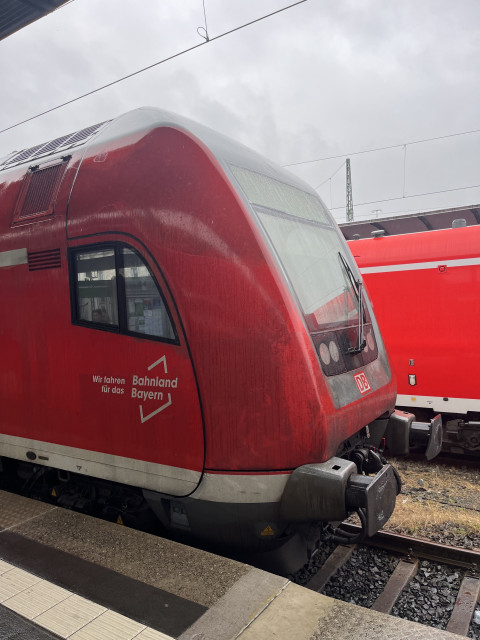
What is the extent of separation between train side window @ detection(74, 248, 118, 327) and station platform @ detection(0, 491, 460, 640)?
1.44m

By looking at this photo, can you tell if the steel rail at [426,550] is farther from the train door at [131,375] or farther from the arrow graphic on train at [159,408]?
the arrow graphic on train at [159,408]

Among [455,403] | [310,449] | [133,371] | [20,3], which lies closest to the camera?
[310,449]

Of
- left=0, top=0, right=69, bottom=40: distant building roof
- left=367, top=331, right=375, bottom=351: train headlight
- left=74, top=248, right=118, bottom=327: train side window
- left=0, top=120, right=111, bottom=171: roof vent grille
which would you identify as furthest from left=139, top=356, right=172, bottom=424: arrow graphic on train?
left=0, top=0, right=69, bottom=40: distant building roof

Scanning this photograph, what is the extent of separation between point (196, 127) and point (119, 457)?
2.24m

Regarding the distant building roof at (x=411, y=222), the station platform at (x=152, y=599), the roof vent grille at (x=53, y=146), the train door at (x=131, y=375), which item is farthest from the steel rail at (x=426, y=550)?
the distant building roof at (x=411, y=222)

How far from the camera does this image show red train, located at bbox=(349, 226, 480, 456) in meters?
6.86

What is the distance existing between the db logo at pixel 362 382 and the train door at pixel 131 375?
1177 mm

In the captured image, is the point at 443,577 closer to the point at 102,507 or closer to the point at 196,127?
the point at 102,507

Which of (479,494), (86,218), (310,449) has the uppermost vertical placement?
(86,218)

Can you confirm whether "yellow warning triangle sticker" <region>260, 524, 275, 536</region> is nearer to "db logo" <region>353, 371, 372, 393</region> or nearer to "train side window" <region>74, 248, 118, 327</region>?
"db logo" <region>353, 371, 372, 393</region>

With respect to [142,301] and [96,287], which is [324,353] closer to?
[142,301]

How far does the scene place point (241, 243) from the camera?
3070 mm

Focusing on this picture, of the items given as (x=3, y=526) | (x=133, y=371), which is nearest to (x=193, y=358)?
(x=133, y=371)

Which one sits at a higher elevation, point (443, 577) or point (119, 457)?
point (119, 457)
